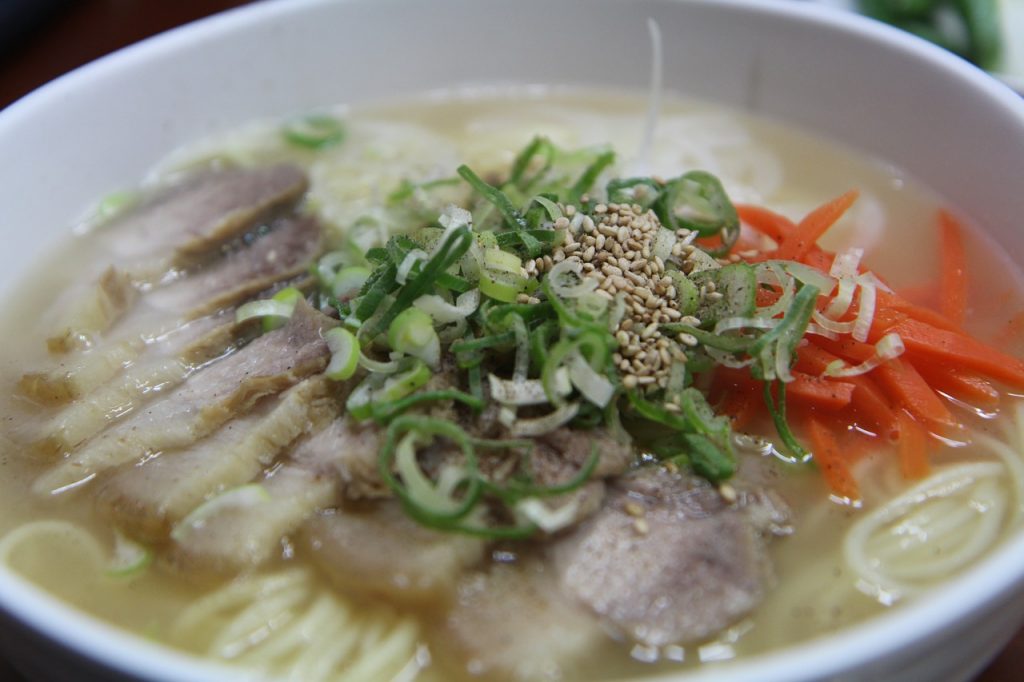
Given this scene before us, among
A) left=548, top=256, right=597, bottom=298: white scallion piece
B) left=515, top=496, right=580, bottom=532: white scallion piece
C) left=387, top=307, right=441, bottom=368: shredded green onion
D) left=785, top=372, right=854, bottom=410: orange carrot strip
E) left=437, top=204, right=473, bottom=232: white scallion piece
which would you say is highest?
left=437, top=204, right=473, bottom=232: white scallion piece

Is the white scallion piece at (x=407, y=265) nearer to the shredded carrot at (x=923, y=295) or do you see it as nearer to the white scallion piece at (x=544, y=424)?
the white scallion piece at (x=544, y=424)

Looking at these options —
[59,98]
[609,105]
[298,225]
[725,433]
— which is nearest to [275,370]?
[298,225]

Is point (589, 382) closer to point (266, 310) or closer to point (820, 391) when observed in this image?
point (820, 391)

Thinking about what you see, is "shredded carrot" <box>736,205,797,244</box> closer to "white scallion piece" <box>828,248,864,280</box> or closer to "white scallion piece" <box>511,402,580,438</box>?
"white scallion piece" <box>828,248,864,280</box>

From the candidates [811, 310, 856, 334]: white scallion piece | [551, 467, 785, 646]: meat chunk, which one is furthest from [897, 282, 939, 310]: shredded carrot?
[551, 467, 785, 646]: meat chunk

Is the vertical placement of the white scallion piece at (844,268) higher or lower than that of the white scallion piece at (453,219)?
lower

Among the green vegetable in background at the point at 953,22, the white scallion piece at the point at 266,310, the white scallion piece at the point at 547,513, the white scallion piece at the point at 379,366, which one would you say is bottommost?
the green vegetable in background at the point at 953,22

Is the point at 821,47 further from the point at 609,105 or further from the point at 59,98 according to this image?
the point at 59,98

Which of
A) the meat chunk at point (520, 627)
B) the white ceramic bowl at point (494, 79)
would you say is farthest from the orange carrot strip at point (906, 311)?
the meat chunk at point (520, 627)
